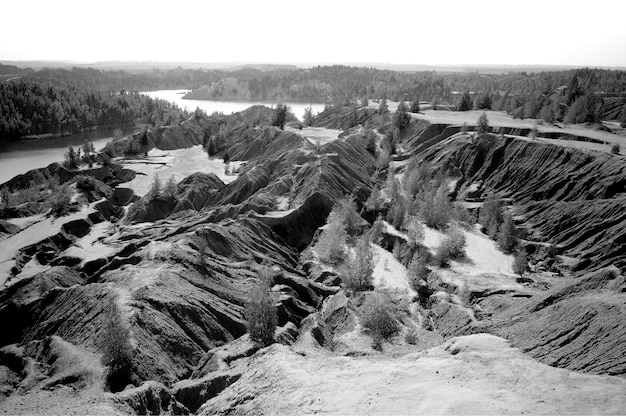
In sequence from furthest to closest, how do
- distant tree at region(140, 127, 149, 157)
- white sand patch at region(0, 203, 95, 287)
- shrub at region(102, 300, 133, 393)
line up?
distant tree at region(140, 127, 149, 157) → white sand patch at region(0, 203, 95, 287) → shrub at region(102, 300, 133, 393)

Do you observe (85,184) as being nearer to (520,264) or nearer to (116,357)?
(116,357)

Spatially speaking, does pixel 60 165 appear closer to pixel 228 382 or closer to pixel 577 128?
pixel 228 382

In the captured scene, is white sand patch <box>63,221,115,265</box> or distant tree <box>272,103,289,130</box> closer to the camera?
white sand patch <box>63,221,115,265</box>

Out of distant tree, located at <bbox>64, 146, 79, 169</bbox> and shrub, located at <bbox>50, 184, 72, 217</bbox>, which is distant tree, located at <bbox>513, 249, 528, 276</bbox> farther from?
distant tree, located at <bbox>64, 146, 79, 169</bbox>

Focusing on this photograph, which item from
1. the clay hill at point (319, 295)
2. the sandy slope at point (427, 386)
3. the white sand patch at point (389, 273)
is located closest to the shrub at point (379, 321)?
the clay hill at point (319, 295)

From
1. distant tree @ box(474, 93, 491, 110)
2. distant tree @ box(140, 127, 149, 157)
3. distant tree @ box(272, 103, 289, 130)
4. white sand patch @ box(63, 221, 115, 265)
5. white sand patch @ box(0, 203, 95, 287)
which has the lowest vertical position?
white sand patch @ box(63, 221, 115, 265)

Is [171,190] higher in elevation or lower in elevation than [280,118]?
lower

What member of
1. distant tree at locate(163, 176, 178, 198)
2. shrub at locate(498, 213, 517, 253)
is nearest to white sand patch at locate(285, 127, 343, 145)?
distant tree at locate(163, 176, 178, 198)

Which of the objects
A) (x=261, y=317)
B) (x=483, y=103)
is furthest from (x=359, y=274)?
(x=483, y=103)
